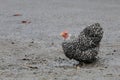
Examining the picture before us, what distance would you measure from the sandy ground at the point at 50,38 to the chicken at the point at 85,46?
0.12 metres

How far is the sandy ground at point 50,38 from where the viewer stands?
5.55m

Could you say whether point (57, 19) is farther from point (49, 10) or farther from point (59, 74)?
point (59, 74)

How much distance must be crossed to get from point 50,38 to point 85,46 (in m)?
2.71

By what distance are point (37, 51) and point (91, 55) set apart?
1425mm

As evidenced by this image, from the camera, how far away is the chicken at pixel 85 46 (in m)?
6.04

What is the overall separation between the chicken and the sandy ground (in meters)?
0.12

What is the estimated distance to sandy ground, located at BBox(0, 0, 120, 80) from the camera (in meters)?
5.55

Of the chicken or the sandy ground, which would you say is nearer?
the sandy ground

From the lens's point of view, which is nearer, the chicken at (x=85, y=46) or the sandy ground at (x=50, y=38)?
the sandy ground at (x=50, y=38)

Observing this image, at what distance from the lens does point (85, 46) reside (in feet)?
19.9

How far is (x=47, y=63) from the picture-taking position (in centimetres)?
628

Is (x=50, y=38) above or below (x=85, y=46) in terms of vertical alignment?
below

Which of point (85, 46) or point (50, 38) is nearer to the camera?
point (85, 46)

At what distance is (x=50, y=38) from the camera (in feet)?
28.7
